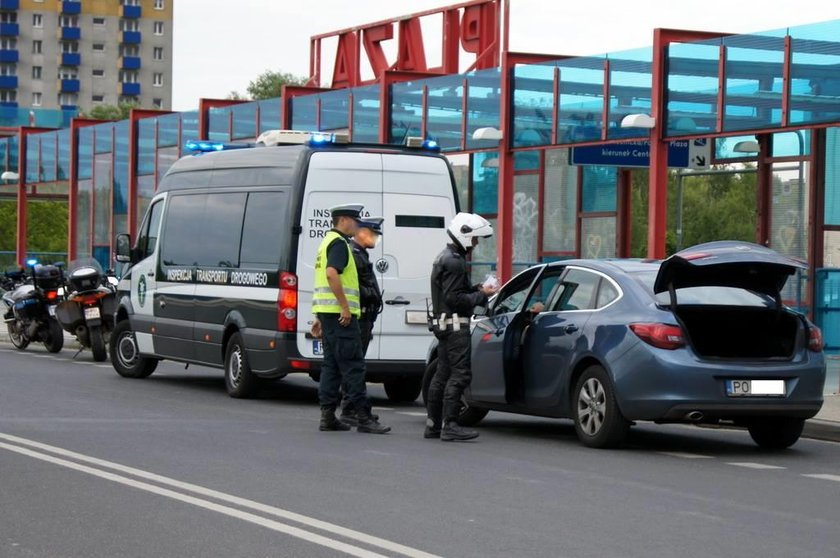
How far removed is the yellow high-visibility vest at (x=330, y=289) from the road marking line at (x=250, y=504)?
2.58 meters

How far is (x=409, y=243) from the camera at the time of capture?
1667cm

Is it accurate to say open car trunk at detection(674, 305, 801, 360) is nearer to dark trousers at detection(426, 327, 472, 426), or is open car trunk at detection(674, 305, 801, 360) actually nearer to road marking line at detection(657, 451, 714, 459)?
road marking line at detection(657, 451, 714, 459)

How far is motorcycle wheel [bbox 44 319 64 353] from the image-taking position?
24578mm

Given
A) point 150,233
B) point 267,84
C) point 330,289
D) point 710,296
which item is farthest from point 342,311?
point 267,84

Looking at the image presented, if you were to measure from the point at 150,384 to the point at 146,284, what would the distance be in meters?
1.13

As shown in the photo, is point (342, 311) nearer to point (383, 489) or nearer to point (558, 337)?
point (558, 337)

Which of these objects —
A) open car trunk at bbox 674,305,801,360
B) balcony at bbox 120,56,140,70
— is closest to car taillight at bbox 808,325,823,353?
open car trunk at bbox 674,305,801,360

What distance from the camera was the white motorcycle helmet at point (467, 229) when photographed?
514 inches

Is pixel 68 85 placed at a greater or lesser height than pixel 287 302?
greater

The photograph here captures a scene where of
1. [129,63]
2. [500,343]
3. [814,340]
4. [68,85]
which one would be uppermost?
[129,63]

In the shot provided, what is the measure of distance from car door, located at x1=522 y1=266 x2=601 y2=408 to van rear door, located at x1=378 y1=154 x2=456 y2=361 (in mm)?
3092

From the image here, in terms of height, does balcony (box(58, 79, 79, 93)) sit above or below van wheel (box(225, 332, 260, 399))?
above

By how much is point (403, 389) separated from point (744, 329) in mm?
5474

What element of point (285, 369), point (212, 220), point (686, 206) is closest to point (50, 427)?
point (285, 369)
